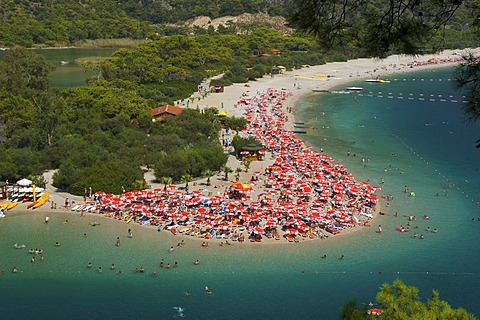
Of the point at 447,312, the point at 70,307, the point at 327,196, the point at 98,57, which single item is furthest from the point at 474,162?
the point at 98,57

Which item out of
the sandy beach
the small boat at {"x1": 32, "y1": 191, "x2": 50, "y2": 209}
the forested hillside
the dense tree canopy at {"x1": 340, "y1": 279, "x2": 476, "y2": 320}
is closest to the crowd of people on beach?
the sandy beach

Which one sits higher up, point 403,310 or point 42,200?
point 403,310

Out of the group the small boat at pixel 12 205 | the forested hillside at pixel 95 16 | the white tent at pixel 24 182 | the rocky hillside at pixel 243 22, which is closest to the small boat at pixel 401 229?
the white tent at pixel 24 182

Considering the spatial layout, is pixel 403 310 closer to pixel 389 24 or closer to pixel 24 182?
pixel 389 24

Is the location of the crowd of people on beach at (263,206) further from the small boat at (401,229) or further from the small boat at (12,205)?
the small boat at (12,205)

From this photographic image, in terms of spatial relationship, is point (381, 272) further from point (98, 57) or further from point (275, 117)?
point (98, 57)

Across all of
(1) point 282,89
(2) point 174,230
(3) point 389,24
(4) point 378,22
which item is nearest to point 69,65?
(1) point 282,89
